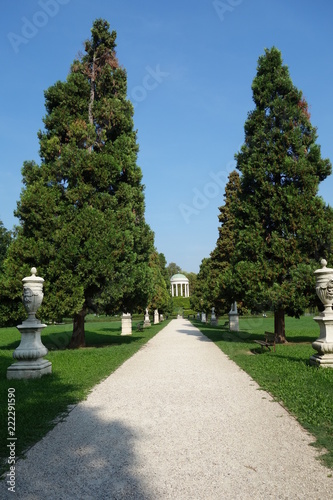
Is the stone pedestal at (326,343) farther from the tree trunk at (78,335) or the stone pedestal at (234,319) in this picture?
the stone pedestal at (234,319)

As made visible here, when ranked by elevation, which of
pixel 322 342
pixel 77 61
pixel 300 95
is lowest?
pixel 322 342

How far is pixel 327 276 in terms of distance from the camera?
942cm

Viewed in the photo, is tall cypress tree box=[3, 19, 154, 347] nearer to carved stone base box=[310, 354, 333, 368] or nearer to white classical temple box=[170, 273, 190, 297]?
carved stone base box=[310, 354, 333, 368]

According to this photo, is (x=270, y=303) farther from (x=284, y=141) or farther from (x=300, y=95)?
(x=300, y=95)

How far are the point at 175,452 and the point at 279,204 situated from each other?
13.5 metres

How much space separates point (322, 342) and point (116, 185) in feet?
35.7

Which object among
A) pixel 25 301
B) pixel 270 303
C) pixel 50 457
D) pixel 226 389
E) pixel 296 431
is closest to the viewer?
pixel 50 457

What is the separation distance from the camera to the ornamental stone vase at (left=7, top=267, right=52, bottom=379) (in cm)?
854

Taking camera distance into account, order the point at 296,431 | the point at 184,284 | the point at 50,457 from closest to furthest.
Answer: the point at 50,457 < the point at 296,431 < the point at 184,284

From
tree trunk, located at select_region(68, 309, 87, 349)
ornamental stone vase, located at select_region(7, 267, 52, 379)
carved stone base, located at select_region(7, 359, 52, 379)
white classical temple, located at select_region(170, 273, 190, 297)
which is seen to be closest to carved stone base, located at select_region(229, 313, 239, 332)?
tree trunk, located at select_region(68, 309, 87, 349)

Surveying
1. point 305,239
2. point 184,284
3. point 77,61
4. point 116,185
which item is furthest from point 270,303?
point 184,284

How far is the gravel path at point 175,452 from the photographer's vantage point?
10.8 ft

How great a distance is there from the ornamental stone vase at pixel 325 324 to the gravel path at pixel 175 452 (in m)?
2.84

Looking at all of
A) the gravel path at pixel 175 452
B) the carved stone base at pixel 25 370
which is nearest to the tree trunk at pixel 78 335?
the carved stone base at pixel 25 370
